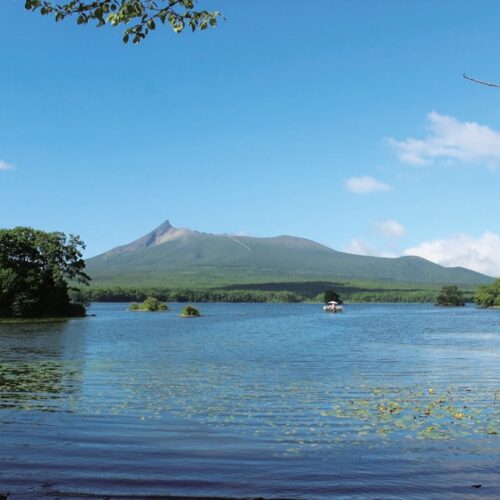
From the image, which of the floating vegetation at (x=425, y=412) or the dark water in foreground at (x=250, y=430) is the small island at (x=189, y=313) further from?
the floating vegetation at (x=425, y=412)

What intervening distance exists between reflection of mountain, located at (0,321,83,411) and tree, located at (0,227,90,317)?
55422 millimetres

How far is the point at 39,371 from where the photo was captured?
42656 millimetres

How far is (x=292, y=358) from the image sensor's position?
55469mm

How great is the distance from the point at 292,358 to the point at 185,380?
744 inches

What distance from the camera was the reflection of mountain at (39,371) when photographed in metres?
29.7

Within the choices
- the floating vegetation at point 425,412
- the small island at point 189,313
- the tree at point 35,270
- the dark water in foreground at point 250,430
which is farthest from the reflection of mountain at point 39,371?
the small island at point 189,313

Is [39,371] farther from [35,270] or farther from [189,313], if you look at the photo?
[189,313]

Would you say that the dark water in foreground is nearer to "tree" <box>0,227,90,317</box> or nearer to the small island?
"tree" <box>0,227,90,317</box>

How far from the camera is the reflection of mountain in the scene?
2966cm

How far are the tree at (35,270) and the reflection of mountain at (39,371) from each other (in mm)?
55422

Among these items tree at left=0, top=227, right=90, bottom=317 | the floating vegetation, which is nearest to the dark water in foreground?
the floating vegetation

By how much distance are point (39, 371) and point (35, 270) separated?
97946 mm

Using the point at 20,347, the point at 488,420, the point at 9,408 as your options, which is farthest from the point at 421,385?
the point at 20,347

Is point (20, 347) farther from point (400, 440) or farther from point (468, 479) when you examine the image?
A: point (468, 479)
